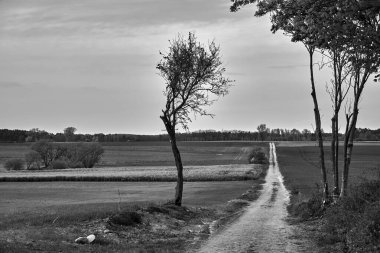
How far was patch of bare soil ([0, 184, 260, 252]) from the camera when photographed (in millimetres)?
14766

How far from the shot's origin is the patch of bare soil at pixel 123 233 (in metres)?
14.8

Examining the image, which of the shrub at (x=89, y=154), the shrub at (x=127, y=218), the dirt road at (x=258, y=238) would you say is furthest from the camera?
the shrub at (x=89, y=154)

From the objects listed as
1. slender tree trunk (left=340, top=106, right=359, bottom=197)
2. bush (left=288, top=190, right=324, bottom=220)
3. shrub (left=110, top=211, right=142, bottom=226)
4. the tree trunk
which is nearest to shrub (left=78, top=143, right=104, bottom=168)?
bush (left=288, top=190, right=324, bottom=220)

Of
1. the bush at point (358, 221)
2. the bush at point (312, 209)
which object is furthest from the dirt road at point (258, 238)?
the bush at point (358, 221)

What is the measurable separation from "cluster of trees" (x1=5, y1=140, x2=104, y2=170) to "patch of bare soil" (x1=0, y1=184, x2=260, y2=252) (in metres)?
107

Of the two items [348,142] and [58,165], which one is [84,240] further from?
[58,165]

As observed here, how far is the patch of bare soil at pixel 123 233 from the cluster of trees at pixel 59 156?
107m

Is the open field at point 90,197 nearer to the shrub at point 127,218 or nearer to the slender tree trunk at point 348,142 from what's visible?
the shrub at point 127,218

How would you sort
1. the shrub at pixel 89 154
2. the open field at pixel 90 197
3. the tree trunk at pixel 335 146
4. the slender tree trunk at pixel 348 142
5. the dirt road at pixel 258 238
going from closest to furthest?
1. the dirt road at pixel 258 238
2. the slender tree trunk at pixel 348 142
3. the tree trunk at pixel 335 146
4. the open field at pixel 90 197
5. the shrub at pixel 89 154

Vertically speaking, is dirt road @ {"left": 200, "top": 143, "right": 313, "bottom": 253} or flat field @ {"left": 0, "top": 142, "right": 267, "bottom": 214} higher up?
dirt road @ {"left": 200, "top": 143, "right": 313, "bottom": 253}

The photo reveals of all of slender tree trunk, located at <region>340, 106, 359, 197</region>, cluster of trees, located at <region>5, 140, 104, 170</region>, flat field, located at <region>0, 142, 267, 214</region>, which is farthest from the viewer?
cluster of trees, located at <region>5, 140, 104, 170</region>

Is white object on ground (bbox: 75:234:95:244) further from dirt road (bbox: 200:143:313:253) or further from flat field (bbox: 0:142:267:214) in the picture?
flat field (bbox: 0:142:267:214)

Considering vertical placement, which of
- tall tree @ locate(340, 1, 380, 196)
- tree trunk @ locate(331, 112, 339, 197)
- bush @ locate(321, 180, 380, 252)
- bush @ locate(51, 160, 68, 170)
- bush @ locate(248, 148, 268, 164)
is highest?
tall tree @ locate(340, 1, 380, 196)

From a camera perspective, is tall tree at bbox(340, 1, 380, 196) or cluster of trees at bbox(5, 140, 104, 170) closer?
tall tree at bbox(340, 1, 380, 196)
